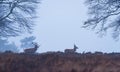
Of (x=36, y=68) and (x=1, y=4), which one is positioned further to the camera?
(x=1, y=4)

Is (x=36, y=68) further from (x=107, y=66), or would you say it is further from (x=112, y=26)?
(x=112, y=26)

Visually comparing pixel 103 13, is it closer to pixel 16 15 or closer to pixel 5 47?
pixel 16 15

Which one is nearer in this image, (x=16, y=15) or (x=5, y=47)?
(x=16, y=15)

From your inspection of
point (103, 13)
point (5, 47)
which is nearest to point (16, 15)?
point (103, 13)

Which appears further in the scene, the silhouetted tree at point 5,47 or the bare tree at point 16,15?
the silhouetted tree at point 5,47

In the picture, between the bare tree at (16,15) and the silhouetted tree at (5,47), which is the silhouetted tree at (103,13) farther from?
the silhouetted tree at (5,47)

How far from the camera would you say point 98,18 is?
66.3ft

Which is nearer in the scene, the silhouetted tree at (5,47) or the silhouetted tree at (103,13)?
the silhouetted tree at (103,13)

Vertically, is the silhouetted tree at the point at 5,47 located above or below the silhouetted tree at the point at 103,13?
below

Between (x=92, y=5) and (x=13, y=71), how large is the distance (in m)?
14.8

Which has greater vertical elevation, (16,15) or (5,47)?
(16,15)

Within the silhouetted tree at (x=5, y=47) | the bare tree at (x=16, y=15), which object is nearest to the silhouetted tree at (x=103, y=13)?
the bare tree at (x=16, y=15)

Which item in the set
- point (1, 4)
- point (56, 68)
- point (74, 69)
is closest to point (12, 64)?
point (56, 68)

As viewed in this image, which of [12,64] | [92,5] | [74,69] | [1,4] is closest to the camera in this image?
[74,69]
